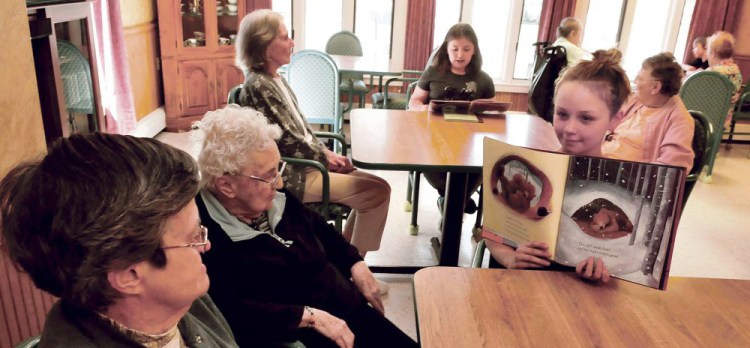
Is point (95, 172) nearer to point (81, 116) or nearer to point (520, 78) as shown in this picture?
point (81, 116)

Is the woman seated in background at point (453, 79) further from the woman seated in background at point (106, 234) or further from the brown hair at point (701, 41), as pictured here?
the brown hair at point (701, 41)

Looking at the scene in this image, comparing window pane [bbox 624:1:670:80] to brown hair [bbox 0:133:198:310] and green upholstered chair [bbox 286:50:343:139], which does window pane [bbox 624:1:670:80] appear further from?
brown hair [bbox 0:133:198:310]

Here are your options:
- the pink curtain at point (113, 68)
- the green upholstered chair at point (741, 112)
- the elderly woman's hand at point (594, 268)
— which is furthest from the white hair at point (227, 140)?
the green upholstered chair at point (741, 112)

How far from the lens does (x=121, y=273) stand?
0.85 m

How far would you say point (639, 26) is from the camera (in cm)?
643

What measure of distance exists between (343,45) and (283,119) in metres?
3.14

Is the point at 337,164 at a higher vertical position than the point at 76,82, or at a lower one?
lower

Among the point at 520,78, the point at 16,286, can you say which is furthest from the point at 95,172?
the point at 520,78

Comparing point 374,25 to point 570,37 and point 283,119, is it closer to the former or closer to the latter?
point 570,37

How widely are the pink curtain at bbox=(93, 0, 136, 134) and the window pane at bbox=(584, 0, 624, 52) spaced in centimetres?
501

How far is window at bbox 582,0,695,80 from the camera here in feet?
20.6

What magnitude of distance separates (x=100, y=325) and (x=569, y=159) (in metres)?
1.00

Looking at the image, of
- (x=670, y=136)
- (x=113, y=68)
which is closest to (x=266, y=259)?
(x=670, y=136)

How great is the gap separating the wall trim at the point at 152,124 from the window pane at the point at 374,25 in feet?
7.57
